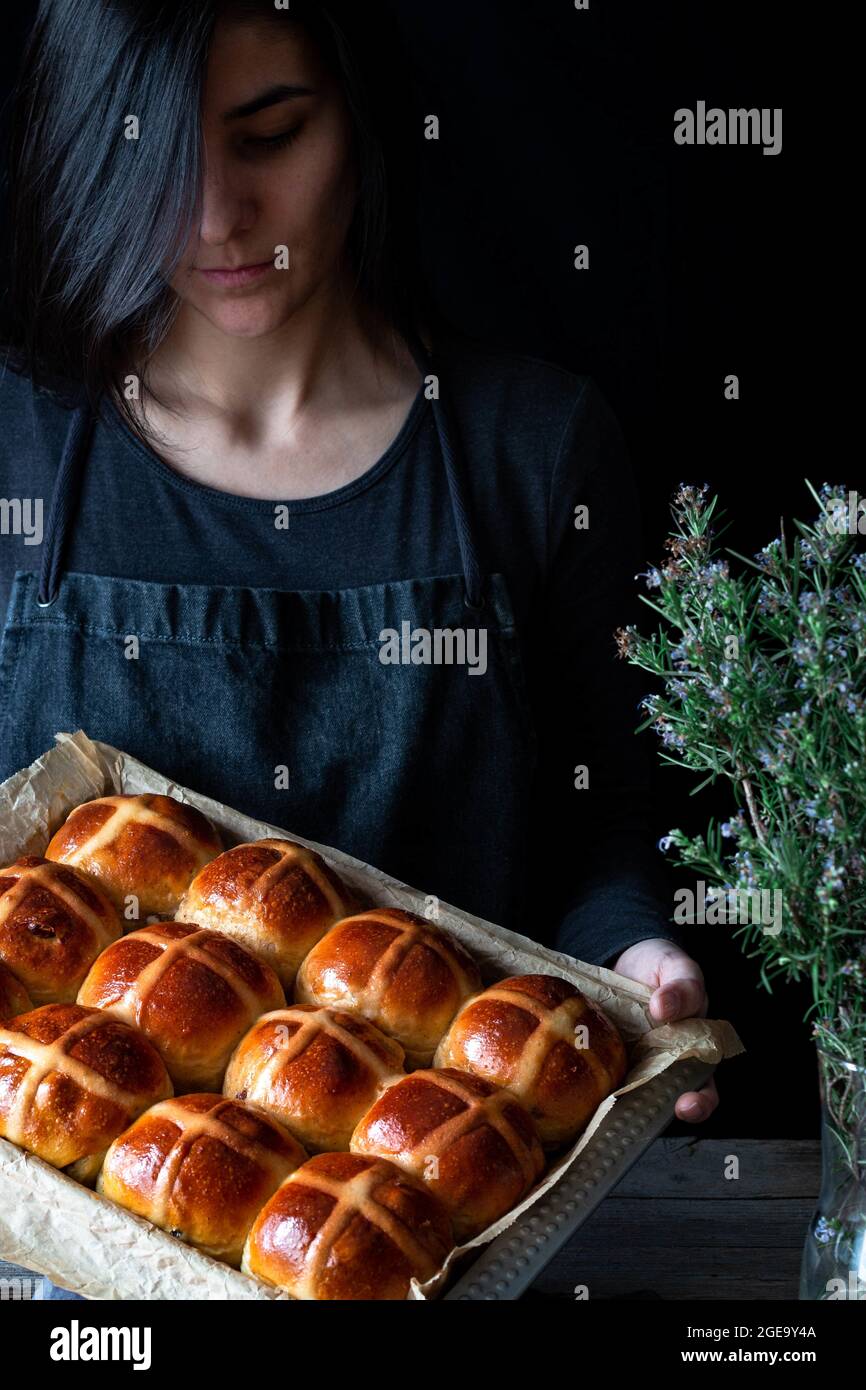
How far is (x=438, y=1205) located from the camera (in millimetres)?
931

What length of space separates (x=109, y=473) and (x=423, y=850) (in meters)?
0.55

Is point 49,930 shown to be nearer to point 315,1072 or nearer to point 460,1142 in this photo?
point 315,1072

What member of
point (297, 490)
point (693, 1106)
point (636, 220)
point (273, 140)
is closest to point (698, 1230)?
point (693, 1106)

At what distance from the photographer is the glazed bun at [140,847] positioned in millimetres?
1249

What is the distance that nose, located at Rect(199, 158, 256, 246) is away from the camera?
51.2 inches

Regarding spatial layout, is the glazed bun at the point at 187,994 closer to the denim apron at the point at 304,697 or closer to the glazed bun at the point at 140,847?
the glazed bun at the point at 140,847

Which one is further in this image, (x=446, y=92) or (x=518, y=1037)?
(x=446, y=92)

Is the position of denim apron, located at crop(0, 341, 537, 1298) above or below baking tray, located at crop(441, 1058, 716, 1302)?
above

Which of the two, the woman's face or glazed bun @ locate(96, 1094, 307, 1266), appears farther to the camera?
the woman's face

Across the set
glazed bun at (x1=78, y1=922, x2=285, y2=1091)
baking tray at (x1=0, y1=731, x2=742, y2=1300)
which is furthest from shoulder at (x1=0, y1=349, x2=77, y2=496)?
glazed bun at (x1=78, y1=922, x2=285, y2=1091)

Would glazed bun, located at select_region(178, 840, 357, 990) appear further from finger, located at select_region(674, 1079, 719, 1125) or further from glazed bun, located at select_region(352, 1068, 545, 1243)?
finger, located at select_region(674, 1079, 719, 1125)

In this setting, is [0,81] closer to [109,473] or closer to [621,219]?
[109,473]

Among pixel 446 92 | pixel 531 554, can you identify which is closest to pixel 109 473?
pixel 531 554

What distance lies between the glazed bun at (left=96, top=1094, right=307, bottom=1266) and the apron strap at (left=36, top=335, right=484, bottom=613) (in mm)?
660
